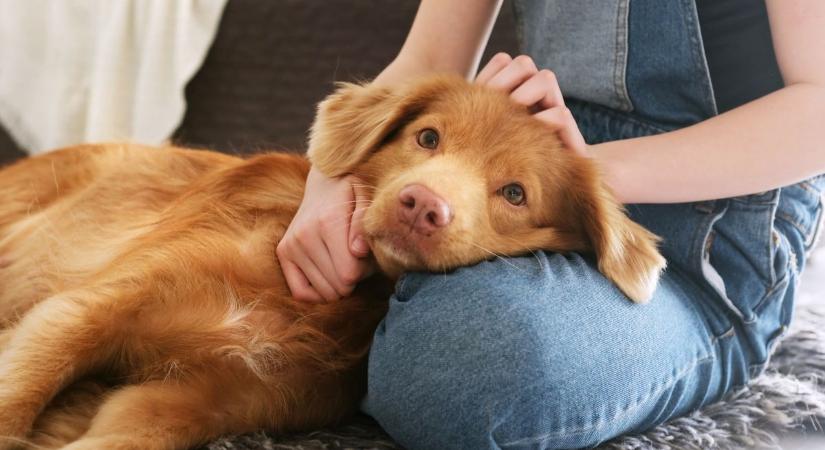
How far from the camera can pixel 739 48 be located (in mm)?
1883

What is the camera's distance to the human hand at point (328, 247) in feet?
5.39

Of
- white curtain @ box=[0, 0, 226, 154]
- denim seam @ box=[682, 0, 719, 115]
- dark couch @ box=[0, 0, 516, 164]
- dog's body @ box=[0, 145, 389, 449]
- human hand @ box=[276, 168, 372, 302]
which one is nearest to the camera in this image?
dog's body @ box=[0, 145, 389, 449]

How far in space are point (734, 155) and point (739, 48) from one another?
0.31m

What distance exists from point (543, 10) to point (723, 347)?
93 cm

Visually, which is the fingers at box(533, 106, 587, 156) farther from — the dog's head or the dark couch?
the dark couch

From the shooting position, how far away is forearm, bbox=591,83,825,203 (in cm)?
170

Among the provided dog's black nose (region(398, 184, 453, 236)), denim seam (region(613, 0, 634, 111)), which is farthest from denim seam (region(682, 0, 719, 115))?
dog's black nose (region(398, 184, 453, 236))

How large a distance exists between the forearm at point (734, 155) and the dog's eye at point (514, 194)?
0.18 m

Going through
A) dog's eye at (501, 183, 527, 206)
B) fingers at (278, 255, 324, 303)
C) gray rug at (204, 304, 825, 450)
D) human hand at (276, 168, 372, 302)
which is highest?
dog's eye at (501, 183, 527, 206)

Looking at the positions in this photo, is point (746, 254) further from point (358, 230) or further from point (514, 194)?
point (358, 230)

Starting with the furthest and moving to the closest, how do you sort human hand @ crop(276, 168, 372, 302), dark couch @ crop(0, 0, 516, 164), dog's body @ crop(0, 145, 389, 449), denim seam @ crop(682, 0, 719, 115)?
dark couch @ crop(0, 0, 516, 164) < denim seam @ crop(682, 0, 719, 115) < human hand @ crop(276, 168, 372, 302) < dog's body @ crop(0, 145, 389, 449)

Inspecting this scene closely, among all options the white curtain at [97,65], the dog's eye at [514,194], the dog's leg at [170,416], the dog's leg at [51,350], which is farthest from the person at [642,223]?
the white curtain at [97,65]

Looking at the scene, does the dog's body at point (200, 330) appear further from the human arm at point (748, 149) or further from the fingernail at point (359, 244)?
the human arm at point (748, 149)

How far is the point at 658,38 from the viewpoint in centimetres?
190
